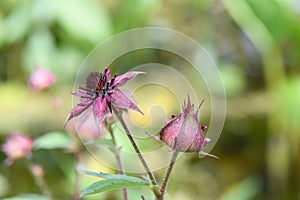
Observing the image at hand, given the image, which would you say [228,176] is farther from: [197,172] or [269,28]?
[269,28]

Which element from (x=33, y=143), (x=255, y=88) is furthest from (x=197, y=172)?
(x=33, y=143)

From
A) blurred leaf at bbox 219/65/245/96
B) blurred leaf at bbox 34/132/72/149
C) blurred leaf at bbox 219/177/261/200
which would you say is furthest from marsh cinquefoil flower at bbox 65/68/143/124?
blurred leaf at bbox 219/65/245/96

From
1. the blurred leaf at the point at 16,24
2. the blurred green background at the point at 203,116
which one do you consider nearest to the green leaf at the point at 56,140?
the blurred green background at the point at 203,116

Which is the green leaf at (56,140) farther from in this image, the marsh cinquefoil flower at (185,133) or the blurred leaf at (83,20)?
the blurred leaf at (83,20)

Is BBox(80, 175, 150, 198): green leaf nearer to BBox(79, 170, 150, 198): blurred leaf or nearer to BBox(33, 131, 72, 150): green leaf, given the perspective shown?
BBox(79, 170, 150, 198): blurred leaf

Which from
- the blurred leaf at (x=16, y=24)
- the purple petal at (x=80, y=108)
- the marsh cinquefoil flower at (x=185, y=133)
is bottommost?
the marsh cinquefoil flower at (x=185, y=133)

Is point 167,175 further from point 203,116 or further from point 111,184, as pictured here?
point 203,116

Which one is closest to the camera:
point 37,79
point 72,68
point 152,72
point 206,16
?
point 37,79
